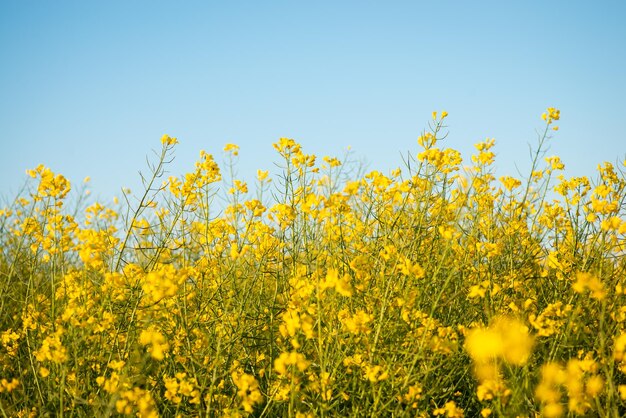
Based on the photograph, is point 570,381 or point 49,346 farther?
point 49,346

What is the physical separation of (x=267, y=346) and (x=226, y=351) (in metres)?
0.39

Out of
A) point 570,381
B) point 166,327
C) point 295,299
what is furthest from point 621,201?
point 166,327

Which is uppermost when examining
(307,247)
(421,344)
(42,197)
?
(307,247)

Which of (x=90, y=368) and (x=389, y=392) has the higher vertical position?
(x=389, y=392)

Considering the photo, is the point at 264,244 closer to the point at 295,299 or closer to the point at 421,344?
the point at 295,299

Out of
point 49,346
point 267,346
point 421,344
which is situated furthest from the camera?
point 267,346

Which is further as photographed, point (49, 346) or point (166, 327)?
point (166, 327)

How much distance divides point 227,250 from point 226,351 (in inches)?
32.8

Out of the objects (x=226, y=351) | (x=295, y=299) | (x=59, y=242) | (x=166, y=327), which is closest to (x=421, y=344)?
(x=295, y=299)

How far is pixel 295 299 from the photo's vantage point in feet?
8.77

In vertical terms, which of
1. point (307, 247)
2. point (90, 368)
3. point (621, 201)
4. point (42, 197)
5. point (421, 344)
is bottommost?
point (90, 368)

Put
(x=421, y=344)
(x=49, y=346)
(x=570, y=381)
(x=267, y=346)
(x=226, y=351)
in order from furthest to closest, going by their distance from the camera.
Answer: (x=267, y=346), (x=226, y=351), (x=49, y=346), (x=421, y=344), (x=570, y=381)

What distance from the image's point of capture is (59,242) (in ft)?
10.8

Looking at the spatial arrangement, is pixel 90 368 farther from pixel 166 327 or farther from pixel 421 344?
pixel 421 344
